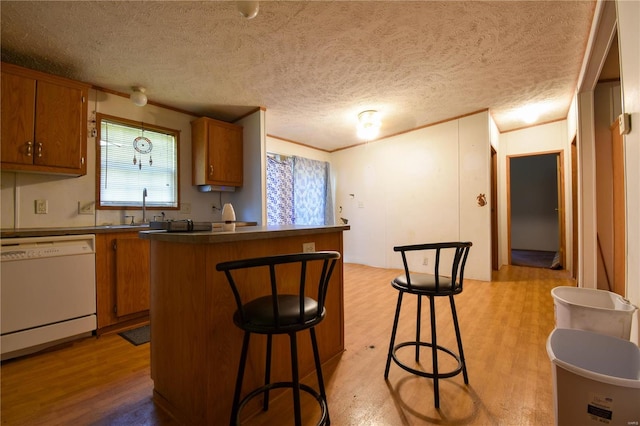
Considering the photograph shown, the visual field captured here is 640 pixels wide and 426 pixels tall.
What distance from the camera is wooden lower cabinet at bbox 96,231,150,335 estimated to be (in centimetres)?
229

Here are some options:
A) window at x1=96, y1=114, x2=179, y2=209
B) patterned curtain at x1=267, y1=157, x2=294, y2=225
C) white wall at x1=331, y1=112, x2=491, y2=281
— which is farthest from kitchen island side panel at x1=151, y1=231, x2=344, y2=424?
white wall at x1=331, y1=112, x2=491, y2=281

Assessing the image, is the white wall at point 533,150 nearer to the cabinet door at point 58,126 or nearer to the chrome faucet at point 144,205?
the chrome faucet at point 144,205

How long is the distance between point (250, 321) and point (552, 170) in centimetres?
789

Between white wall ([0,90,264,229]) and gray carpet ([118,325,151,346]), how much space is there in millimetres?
1193

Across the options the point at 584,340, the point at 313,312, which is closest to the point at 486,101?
the point at 584,340

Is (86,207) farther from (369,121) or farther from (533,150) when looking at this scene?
(533,150)

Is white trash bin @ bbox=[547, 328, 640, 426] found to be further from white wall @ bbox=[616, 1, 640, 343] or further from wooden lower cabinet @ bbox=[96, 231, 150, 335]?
wooden lower cabinet @ bbox=[96, 231, 150, 335]

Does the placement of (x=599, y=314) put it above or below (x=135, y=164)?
below

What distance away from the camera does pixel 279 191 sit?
4.66 meters

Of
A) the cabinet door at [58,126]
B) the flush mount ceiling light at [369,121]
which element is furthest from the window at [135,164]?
the flush mount ceiling light at [369,121]

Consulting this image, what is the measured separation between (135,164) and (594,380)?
387cm

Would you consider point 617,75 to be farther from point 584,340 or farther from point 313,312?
point 313,312

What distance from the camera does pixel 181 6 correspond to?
1.76m

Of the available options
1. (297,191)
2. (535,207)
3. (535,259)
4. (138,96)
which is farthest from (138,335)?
(535,207)
